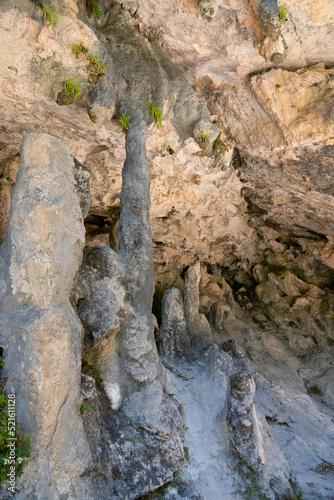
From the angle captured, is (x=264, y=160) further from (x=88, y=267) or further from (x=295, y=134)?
(x=88, y=267)

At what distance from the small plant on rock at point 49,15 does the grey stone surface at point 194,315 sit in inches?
247

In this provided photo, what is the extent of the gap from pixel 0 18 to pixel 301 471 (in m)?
8.25

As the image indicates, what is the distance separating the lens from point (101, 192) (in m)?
9.00

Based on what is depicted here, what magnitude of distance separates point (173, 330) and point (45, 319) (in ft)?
14.6

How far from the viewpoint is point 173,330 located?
7812 mm

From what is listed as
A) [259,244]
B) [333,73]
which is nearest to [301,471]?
[333,73]

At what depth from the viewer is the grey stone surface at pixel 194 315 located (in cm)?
877

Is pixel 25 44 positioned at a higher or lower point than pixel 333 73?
lower

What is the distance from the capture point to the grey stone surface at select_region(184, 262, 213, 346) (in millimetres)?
8766

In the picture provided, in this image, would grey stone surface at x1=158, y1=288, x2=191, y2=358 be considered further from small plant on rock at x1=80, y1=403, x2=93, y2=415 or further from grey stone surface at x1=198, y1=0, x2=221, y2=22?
grey stone surface at x1=198, y1=0, x2=221, y2=22

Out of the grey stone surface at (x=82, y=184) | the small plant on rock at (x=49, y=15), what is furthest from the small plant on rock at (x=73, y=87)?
the grey stone surface at (x=82, y=184)

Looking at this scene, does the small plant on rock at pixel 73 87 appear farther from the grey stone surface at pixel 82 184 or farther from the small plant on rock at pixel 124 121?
the grey stone surface at pixel 82 184

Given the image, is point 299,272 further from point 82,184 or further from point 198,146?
point 82,184

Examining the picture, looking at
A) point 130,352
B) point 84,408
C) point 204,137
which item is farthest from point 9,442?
point 204,137
